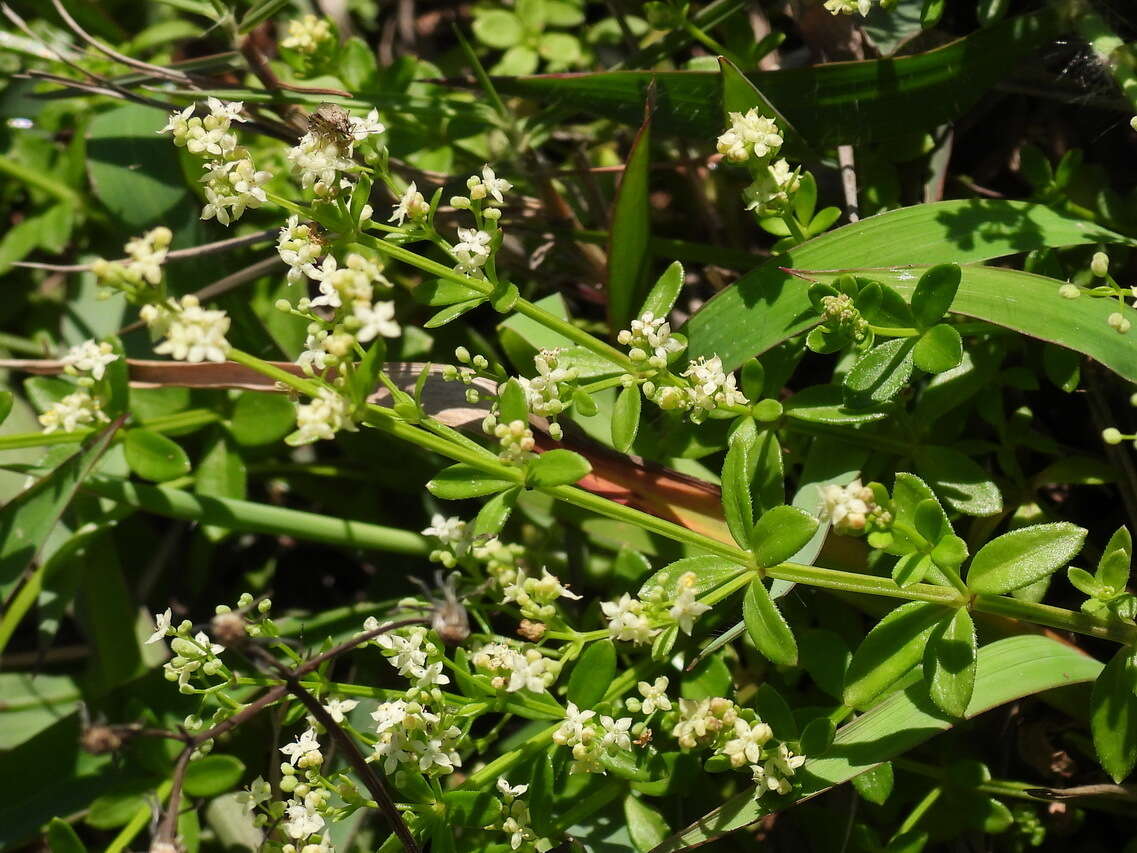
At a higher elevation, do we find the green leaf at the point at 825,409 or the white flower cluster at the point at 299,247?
the white flower cluster at the point at 299,247

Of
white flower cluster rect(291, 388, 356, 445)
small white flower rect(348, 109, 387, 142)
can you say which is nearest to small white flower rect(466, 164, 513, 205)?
small white flower rect(348, 109, 387, 142)

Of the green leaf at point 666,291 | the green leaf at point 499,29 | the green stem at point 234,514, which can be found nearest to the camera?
the green leaf at point 666,291

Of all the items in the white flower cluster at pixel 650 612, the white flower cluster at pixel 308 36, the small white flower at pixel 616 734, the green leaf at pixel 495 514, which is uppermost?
the white flower cluster at pixel 308 36

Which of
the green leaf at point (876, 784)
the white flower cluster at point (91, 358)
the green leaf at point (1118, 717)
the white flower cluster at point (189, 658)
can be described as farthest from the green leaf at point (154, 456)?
the green leaf at point (1118, 717)

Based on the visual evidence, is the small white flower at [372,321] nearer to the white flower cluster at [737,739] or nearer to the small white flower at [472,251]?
the small white flower at [472,251]

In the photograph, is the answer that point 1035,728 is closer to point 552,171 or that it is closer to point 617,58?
point 552,171
